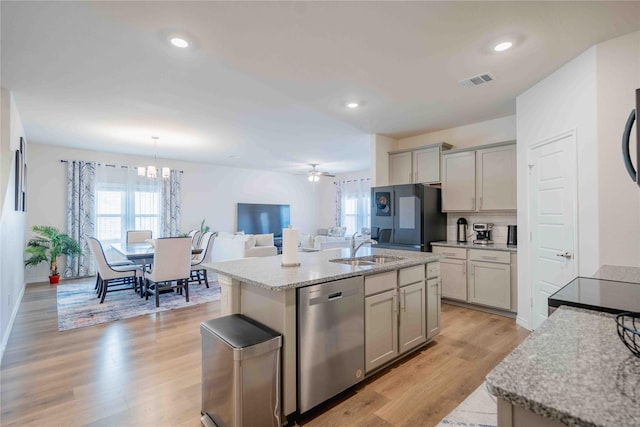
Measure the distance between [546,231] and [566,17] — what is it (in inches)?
75.7

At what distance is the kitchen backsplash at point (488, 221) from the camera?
167 inches

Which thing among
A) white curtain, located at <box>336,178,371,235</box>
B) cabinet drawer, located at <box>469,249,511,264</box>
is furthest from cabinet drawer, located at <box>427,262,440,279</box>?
white curtain, located at <box>336,178,371,235</box>

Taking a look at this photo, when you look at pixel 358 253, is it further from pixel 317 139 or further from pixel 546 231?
pixel 317 139

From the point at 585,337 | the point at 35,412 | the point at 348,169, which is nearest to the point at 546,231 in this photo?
the point at 585,337

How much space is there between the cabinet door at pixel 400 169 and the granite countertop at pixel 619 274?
292 centimetres

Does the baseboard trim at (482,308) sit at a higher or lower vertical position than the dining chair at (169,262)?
lower

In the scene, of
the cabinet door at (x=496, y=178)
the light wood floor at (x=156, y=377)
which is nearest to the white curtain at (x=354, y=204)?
the cabinet door at (x=496, y=178)

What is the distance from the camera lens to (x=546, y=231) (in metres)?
3.07

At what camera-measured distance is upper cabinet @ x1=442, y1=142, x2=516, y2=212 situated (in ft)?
13.0

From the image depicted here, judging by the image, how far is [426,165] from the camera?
15.6ft

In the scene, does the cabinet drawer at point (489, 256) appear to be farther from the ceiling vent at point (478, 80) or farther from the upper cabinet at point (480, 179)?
the ceiling vent at point (478, 80)

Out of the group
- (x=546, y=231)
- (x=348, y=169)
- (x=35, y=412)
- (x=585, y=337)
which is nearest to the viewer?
(x=585, y=337)

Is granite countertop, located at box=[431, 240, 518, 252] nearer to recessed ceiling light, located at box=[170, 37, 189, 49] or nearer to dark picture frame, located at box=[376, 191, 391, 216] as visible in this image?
dark picture frame, located at box=[376, 191, 391, 216]

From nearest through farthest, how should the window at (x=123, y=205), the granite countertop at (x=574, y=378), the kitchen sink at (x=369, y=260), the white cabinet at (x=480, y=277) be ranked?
the granite countertop at (x=574, y=378) < the kitchen sink at (x=369, y=260) < the white cabinet at (x=480, y=277) < the window at (x=123, y=205)
